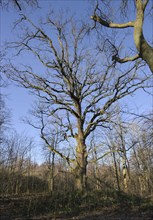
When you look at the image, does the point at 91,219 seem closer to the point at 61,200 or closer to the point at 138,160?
the point at 61,200

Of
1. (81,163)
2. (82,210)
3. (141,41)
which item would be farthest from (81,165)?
(141,41)

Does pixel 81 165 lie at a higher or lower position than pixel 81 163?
lower

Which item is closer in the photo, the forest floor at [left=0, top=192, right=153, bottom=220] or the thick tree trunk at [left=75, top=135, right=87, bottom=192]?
the forest floor at [left=0, top=192, right=153, bottom=220]

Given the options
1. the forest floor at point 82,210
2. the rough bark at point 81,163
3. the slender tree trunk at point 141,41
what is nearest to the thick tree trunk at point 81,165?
the rough bark at point 81,163

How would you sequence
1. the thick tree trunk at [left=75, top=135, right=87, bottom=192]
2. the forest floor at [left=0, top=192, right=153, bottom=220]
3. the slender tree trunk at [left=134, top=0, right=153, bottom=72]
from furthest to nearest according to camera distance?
1. the thick tree trunk at [left=75, top=135, right=87, bottom=192]
2. the forest floor at [left=0, top=192, right=153, bottom=220]
3. the slender tree trunk at [left=134, top=0, right=153, bottom=72]

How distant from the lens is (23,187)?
2008 cm

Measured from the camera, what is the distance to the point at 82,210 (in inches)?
284

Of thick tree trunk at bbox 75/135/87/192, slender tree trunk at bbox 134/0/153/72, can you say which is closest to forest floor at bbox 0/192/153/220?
thick tree trunk at bbox 75/135/87/192

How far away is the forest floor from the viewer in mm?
6177

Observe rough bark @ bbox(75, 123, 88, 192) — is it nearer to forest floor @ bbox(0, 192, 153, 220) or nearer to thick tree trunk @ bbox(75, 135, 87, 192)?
thick tree trunk @ bbox(75, 135, 87, 192)

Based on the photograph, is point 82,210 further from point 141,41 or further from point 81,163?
point 141,41

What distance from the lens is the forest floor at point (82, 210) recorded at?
20.3 ft

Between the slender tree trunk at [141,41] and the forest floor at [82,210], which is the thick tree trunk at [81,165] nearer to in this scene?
the forest floor at [82,210]

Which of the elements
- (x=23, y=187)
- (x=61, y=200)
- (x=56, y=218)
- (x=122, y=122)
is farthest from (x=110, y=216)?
(x=23, y=187)
